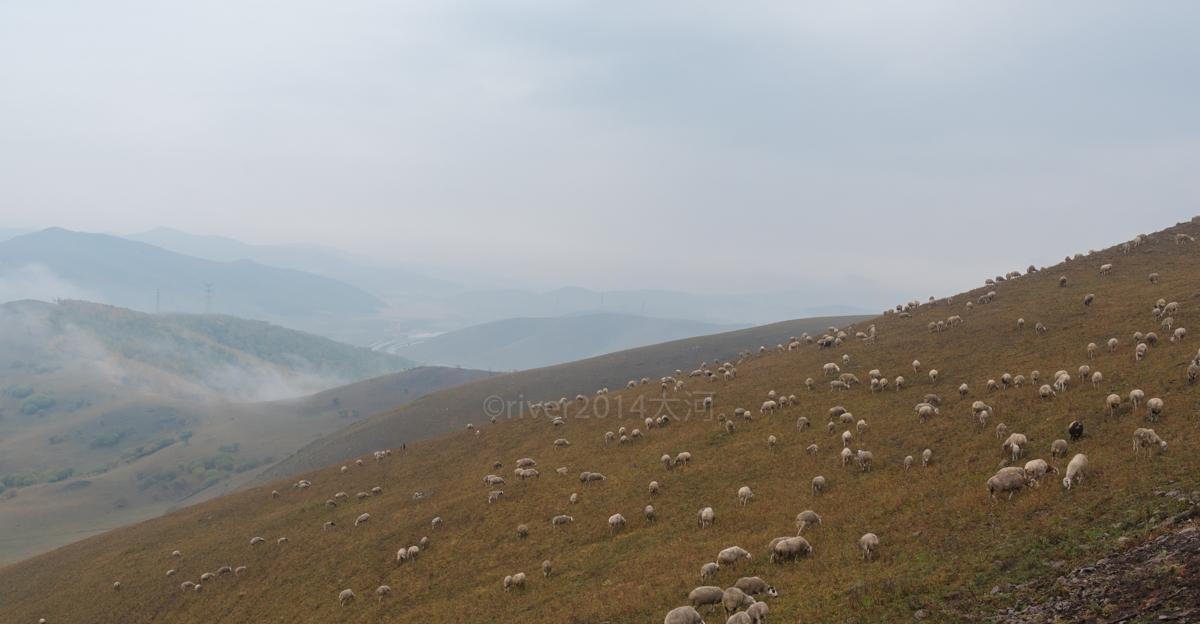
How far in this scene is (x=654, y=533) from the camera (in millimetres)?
34969

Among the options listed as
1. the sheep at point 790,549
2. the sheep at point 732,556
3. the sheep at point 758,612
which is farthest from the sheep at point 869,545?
the sheep at point 758,612

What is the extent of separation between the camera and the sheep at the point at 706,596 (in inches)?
909

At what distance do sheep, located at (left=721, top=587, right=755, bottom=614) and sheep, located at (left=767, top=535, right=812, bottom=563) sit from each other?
470 centimetres

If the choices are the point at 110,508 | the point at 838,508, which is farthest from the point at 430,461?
the point at 110,508

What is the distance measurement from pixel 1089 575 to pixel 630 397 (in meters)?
52.0

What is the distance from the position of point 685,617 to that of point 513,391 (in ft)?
430

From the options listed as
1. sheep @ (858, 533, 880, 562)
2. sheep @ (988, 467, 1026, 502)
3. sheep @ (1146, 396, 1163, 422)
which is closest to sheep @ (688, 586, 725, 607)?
sheep @ (858, 533, 880, 562)

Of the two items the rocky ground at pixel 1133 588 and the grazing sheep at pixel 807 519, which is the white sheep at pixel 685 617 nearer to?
the rocky ground at pixel 1133 588

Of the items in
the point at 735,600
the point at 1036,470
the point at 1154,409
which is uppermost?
the point at 1154,409

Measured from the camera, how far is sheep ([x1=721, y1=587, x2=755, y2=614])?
71.7 feet

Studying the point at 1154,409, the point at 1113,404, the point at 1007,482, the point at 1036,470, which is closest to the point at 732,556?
the point at 1007,482

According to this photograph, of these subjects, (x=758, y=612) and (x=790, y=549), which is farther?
(x=790, y=549)

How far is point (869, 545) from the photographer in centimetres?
2495

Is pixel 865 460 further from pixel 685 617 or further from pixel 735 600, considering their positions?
pixel 685 617
